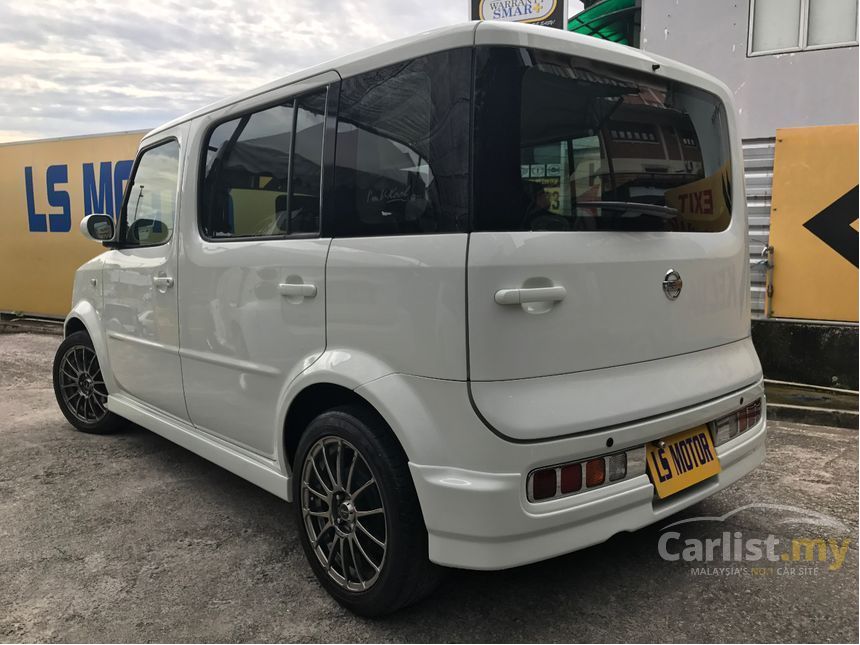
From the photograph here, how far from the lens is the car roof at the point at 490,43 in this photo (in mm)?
1957

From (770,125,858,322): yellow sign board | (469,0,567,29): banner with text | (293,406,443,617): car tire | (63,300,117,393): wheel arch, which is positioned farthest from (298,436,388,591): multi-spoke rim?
(469,0,567,29): banner with text

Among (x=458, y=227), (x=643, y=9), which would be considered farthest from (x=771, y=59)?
(x=458, y=227)

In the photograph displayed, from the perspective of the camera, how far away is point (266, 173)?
2.80 meters

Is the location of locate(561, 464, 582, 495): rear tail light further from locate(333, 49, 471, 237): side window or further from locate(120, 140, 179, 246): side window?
locate(120, 140, 179, 246): side window

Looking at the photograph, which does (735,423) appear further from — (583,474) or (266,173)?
(266,173)

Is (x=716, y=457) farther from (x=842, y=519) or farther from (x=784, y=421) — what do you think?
(x=784, y=421)

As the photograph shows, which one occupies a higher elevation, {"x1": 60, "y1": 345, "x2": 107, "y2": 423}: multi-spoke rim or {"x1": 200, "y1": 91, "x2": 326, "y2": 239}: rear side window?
{"x1": 200, "y1": 91, "x2": 326, "y2": 239}: rear side window

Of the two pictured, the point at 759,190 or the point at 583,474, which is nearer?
the point at 583,474

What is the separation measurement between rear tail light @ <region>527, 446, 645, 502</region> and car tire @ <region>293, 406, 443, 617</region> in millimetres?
399

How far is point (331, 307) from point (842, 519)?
2.59 metres

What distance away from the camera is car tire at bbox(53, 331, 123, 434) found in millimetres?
4359

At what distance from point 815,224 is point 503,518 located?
4927 mm

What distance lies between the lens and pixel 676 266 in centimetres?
229

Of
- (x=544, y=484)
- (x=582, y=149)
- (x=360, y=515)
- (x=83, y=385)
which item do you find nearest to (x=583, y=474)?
(x=544, y=484)
